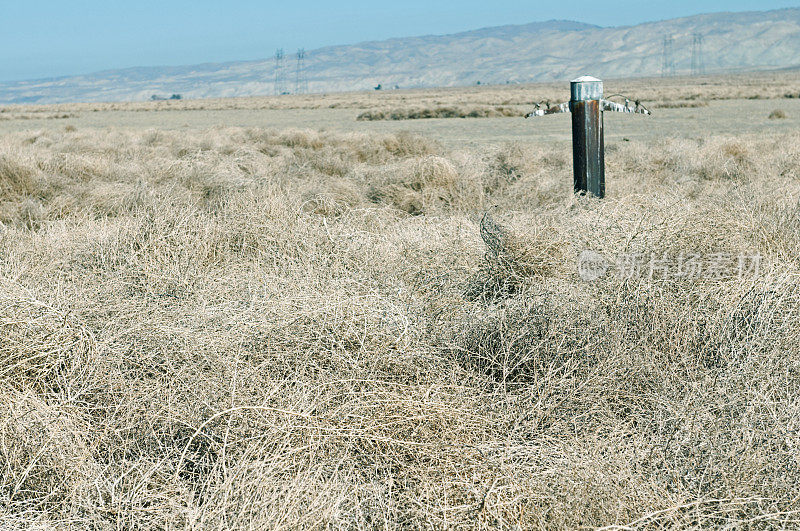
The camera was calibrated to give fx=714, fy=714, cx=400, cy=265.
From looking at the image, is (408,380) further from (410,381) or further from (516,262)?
(516,262)

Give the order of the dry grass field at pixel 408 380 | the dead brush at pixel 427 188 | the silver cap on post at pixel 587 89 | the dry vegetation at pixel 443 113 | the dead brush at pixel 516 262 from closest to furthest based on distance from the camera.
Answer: the dry grass field at pixel 408 380
the dead brush at pixel 516 262
the silver cap on post at pixel 587 89
the dead brush at pixel 427 188
the dry vegetation at pixel 443 113

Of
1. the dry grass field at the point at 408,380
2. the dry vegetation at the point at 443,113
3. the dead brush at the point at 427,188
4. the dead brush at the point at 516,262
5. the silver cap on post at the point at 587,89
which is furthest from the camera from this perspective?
the dry vegetation at the point at 443,113

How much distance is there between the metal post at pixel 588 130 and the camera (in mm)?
5254

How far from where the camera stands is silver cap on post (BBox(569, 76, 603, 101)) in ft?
17.2

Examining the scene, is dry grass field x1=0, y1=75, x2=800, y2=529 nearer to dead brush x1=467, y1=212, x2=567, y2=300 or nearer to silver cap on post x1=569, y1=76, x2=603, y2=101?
dead brush x1=467, y1=212, x2=567, y2=300

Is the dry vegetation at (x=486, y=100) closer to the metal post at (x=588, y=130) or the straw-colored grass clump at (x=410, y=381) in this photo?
the metal post at (x=588, y=130)

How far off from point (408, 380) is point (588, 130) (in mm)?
3446

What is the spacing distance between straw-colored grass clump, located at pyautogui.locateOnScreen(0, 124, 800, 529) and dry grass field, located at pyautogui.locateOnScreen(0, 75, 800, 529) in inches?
0.5

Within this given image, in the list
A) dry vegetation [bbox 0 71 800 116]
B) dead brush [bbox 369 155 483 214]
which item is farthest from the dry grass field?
dry vegetation [bbox 0 71 800 116]

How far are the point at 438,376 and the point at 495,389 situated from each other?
0.21 metres

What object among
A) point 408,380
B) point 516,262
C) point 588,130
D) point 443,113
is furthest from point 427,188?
point 443,113

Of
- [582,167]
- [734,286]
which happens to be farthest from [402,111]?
[734,286]

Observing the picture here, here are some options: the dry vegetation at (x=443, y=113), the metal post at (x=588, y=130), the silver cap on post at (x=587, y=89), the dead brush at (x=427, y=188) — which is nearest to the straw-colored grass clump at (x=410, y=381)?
the metal post at (x=588, y=130)

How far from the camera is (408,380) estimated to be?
242 cm
